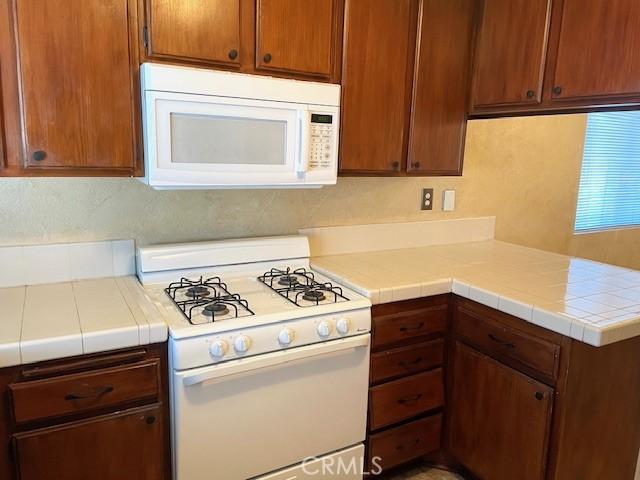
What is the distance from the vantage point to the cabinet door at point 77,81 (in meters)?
1.38

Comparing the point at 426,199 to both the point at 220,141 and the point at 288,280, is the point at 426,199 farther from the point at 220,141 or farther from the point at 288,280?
the point at 220,141

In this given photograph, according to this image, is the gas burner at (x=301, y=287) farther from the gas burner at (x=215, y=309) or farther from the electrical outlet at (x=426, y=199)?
the electrical outlet at (x=426, y=199)

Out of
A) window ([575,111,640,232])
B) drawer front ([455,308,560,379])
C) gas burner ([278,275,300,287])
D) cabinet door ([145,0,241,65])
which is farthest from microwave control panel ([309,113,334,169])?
window ([575,111,640,232])

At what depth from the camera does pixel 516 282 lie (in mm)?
1914

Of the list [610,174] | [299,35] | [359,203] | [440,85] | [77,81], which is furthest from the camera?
[610,174]

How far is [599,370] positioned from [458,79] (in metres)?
1.38

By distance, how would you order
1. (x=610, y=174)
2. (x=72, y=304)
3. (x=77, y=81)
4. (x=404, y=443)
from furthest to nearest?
(x=610, y=174) → (x=404, y=443) → (x=72, y=304) → (x=77, y=81)

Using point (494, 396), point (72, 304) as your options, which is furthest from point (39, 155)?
point (494, 396)

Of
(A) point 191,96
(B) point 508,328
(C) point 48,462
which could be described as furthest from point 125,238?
(B) point 508,328

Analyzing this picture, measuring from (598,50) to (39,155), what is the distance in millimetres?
1998

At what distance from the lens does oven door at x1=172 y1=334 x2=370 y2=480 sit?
146 cm

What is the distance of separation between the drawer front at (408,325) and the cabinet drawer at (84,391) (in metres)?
0.85

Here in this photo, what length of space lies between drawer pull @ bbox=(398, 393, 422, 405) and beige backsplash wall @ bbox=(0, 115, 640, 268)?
906 millimetres

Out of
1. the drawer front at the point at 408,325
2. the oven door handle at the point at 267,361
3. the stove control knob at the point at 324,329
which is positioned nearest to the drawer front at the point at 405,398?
the drawer front at the point at 408,325
